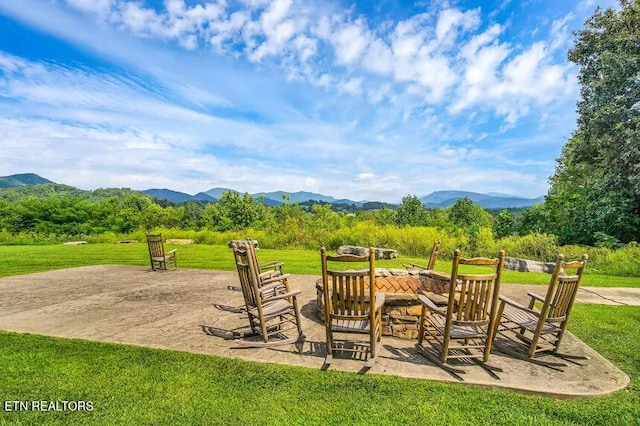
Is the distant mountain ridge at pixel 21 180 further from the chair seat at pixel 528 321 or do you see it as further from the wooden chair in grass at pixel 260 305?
the chair seat at pixel 528 321

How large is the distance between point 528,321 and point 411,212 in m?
18.5

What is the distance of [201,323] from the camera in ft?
14.0

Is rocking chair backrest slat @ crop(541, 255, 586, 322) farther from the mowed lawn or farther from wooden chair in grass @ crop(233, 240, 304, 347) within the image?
wooden chair in grass @ crop(233, 240, 304, 347)

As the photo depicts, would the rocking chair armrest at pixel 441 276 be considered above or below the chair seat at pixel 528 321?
above

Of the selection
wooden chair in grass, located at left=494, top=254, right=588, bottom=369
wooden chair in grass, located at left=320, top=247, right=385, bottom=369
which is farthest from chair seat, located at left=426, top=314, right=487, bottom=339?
wooden chair in grass, located at left=320, top=247, right=385, bottom=369

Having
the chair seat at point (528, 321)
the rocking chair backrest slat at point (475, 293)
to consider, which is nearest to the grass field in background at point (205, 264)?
the chair seat at point (528, 321)

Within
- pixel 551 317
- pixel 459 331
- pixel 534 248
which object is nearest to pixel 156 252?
pixel 459 331

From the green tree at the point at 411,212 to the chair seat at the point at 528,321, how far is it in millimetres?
13608

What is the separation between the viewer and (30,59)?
1156 cm

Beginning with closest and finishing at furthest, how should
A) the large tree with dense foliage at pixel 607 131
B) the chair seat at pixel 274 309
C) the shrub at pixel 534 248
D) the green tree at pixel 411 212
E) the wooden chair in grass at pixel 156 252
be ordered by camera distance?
the chair seat at pixel 274 309 → the wooden chair in grass at pixel 156 252 → the shrub at pixel 534 248 → the large tree with dense foliage at pixel 607 131 → the green tree at pixel 411 212

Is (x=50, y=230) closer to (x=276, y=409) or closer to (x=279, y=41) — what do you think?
(x=279, y=41)

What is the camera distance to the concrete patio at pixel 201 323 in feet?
9.43

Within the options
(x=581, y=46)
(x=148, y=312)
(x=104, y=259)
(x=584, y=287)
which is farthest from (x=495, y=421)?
(x=581, y=46)

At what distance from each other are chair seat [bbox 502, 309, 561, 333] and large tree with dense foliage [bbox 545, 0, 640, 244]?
12.5 meters
